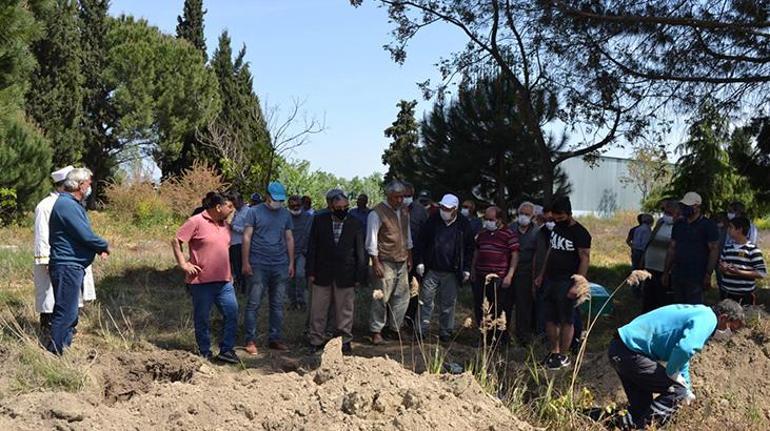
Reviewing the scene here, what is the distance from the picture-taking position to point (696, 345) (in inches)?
182

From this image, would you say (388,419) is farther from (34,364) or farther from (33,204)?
(33,204)

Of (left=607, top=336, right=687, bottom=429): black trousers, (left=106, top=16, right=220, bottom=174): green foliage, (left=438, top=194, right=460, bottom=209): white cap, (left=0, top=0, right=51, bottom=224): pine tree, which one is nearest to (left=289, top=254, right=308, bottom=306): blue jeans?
(left=438, top=194, right=460, bottom=209): white cap

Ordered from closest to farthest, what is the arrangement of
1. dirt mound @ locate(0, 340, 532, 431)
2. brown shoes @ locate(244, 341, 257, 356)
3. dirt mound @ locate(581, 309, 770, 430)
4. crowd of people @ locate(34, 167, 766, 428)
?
dirt mound @ locate(0, 340, 532, 431), crowd of people @ locate(34, 167, 766, 428), dirt mound @ locate(581, 309, 770, 430), brown shoes @ locate(244, 341, 257, 356)

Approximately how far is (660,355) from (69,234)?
4.63m

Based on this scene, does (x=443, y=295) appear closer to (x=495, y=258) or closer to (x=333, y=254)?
(x=495, y=258)

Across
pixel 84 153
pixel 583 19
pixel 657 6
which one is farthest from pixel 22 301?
pixel 84 153

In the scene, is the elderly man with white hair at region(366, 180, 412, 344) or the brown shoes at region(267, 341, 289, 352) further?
the elderly man with white hair at region(366, 180, 412, 344)

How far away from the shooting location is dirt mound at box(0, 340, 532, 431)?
4266mm

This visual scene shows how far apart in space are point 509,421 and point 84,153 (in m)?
30.0

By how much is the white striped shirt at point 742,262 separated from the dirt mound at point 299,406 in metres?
4.16

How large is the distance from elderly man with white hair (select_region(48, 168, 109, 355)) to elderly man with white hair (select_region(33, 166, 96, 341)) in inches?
7.7

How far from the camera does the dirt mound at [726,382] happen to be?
17.6 ft

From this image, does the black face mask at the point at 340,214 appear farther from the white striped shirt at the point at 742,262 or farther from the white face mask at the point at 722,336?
the white striped shirt at the point at 742,262

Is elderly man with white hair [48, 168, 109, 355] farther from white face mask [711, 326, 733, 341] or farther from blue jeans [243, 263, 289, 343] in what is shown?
white face mask [711, 326, 733, 341]
